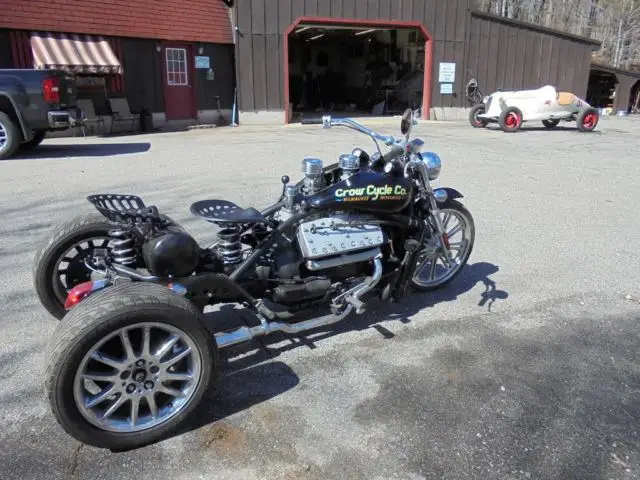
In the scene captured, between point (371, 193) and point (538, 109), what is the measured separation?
1458 centimetres

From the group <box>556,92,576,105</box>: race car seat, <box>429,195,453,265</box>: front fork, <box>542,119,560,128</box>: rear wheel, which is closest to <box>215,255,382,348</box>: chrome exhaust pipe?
<box>429,195,453,265</box>: front fork

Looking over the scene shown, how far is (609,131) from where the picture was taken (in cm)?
1717

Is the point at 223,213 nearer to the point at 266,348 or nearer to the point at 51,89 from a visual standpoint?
the point at 266,348

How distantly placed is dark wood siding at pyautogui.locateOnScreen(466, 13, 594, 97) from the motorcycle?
18139mm

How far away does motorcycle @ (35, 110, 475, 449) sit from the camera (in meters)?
2.51

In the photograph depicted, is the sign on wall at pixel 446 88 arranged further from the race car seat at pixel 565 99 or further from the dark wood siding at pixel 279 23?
the race car seat at pixel 565 99

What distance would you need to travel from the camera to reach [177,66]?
17.6 metres

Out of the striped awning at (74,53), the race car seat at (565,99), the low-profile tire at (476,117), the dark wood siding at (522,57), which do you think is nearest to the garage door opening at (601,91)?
the dark wood siding at (522,57)

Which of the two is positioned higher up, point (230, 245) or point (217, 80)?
point (217, 80)

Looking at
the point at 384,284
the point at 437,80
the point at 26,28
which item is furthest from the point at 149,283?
the point at 437,80

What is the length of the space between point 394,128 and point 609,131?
258 inches

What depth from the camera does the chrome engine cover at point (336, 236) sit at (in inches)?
134

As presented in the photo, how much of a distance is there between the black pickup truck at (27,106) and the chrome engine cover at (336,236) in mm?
8497

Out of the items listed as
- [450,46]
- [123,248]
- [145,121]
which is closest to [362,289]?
[123,248]
